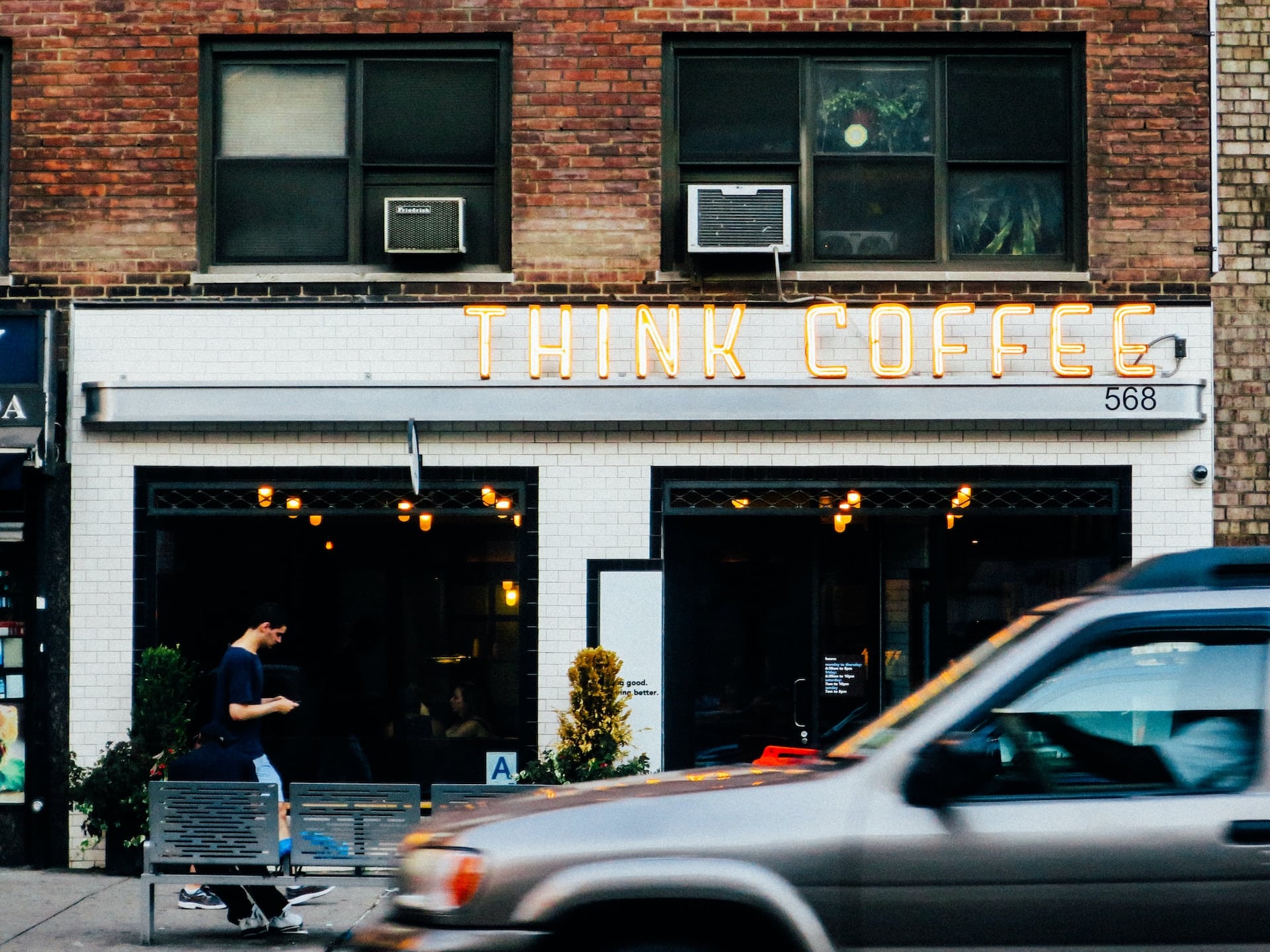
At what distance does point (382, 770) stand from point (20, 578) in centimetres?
308

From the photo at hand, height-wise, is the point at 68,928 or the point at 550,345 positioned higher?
the point at 550,345

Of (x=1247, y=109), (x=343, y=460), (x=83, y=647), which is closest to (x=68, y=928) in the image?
(x=83, y=647)

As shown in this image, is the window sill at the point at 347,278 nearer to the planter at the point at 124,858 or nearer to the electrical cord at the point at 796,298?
the electrical cord at the point at 796,298

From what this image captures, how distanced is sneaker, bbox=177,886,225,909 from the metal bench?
0.59 metres

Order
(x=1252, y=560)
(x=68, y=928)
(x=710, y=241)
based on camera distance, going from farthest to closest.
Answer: (x=710, y=241), (x=68, y=928), (x=1252, y=560)

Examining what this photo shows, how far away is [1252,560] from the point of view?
174 inches

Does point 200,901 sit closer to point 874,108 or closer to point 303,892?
point 303,892

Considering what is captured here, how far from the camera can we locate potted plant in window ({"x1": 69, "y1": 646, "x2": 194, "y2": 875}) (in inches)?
405

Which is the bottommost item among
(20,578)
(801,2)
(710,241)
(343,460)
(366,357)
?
(20,578)

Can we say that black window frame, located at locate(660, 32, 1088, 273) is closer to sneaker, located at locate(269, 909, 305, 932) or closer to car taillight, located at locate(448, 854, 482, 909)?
sneaker, located at locate(269, 909, 305, 932)

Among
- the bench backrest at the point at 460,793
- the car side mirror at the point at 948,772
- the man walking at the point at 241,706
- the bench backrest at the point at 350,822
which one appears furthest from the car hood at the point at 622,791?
the man walking at the point at 241,706

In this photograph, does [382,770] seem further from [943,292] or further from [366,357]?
[943,292]

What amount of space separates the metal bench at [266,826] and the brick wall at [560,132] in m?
4.21

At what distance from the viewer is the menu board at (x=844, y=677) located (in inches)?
438
